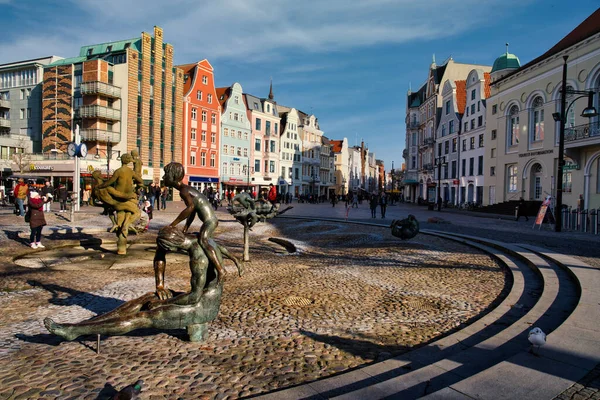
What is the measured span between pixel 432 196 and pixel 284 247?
51883 mm

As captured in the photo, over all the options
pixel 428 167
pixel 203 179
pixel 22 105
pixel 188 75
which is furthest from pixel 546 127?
pixel 22 105

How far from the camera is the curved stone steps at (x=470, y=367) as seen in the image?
10.9 ft

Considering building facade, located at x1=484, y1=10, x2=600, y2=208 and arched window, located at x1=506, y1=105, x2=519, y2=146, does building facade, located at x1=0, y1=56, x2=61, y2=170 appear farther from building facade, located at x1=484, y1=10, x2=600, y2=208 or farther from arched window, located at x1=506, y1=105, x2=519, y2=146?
arched window, located at x1=506, y1=105, x2=519, y2=146

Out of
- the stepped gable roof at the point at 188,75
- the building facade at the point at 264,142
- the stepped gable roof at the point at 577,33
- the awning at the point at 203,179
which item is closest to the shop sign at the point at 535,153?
the stepped gable roof at the point at 577,33

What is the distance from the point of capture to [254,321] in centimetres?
531

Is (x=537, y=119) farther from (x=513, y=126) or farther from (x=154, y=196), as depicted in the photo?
(x=154, y=196)

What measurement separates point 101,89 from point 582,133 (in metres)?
41.5

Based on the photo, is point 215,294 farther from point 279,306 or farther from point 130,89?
point 130,89

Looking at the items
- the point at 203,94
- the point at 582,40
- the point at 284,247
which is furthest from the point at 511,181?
the point at 203,94

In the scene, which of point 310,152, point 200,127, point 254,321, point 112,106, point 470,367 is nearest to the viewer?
point 470,367

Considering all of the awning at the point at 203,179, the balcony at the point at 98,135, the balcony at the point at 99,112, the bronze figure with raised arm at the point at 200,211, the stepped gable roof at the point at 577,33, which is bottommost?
the bronze figure with raised arm at the point at 200,211

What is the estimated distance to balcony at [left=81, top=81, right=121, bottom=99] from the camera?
40.8m

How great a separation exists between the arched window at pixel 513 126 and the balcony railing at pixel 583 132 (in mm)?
8800

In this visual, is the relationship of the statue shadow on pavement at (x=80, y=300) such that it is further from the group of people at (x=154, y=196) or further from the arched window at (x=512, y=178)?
the arched window at (x=512, y=178)
